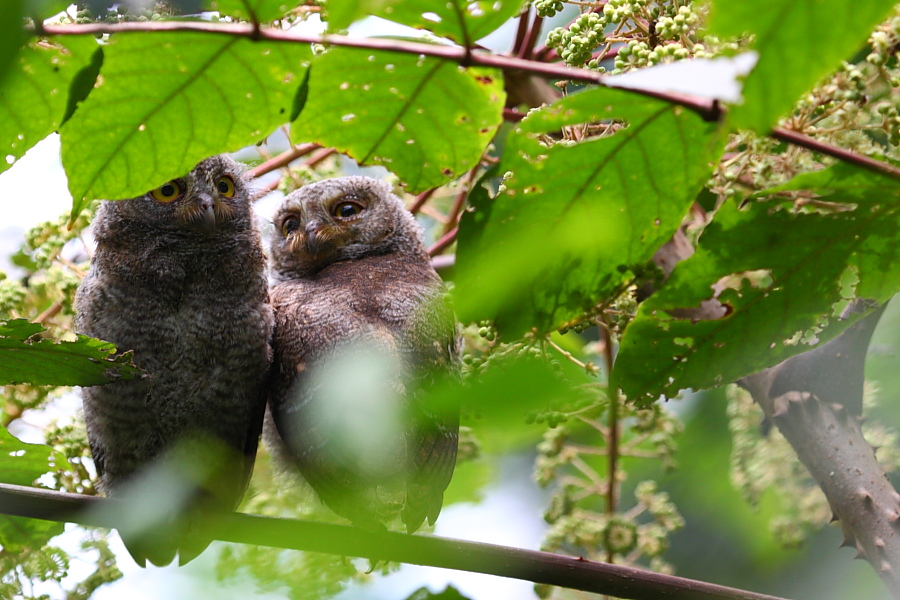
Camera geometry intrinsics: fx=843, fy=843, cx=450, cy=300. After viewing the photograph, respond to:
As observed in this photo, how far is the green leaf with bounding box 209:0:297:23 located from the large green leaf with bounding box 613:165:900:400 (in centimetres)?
69

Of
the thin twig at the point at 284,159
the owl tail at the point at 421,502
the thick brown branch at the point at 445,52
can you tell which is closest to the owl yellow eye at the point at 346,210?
the thin twig at the point at 284,159

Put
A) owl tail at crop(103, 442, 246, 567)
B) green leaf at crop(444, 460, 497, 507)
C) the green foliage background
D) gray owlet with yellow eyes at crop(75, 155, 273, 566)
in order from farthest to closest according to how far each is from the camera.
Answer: gray owlet with yellow eyes at crop(75, 155, 273, 566)
owl tail at crop(103, 442, 246, 567)
the green foliage background
green leaf at crop(444, 460, 497, 507)

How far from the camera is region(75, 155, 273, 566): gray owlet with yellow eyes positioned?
7.49ft

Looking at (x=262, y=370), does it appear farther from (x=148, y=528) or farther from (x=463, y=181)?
(x=463, y=181)

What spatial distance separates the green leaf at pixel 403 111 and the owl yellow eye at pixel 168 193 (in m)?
1.29

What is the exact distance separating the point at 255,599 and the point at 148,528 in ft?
2.71

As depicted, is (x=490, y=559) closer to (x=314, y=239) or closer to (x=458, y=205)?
(x=314, y=239)

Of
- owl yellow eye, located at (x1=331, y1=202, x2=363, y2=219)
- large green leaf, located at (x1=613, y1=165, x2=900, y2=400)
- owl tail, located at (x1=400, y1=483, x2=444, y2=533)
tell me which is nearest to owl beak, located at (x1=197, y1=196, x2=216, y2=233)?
owl yellow eye, located at (x1=331, y1=202, x2=363, y2=219)

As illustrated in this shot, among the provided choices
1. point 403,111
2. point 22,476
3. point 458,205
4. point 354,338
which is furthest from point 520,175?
point 458,205

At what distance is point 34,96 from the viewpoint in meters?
1.21

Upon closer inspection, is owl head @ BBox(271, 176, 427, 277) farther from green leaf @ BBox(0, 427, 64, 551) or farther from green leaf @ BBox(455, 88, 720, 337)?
green leaf @ BBox(455, 88, 720, 337)

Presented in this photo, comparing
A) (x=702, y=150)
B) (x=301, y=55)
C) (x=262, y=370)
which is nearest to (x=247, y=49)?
(x=301, y=55)

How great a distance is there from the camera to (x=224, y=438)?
236 cm

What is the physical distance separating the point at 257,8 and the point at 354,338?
111cm
